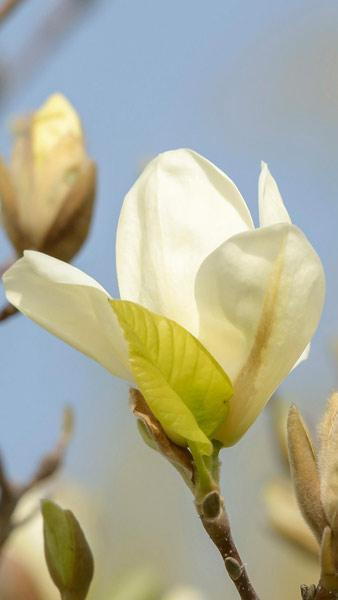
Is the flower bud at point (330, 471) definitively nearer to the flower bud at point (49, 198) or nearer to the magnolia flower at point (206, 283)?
the magnolia flower at point (206, 283)

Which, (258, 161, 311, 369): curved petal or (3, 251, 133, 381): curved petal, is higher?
(258, 161, 311, 369): curved petal

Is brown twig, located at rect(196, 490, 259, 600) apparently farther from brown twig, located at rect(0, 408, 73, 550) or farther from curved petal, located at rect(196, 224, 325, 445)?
brown twig, located at rect(0, 408, 73, 550)

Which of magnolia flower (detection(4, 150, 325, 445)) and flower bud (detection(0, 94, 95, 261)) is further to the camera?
flower bud (detection(0, 94, 95, 261))

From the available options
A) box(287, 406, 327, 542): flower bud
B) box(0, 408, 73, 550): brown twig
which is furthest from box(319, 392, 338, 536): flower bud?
box(0, 408, 73, 550): brown twig

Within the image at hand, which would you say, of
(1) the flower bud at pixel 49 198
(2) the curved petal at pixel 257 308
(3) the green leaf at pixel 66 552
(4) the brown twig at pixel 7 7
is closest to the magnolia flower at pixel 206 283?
(2) the curved petal at pixel 257 308

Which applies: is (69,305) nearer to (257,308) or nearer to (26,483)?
(257,308)

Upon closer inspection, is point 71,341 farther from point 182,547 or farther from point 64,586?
point 182,547
